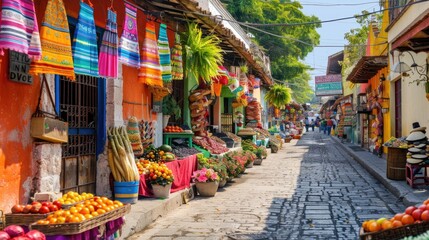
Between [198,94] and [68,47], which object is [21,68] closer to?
[68,47]

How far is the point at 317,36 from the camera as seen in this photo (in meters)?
55.9

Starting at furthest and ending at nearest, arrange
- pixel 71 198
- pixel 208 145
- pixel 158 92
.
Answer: pixel 208 145 → pixel 158 92 → pixel 71 198

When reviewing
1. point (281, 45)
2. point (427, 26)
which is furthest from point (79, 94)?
point (281, 45)

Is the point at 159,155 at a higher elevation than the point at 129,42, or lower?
lower

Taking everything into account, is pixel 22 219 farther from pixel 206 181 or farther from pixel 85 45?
pixel 206 181

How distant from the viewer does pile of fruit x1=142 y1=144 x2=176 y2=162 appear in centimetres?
1033

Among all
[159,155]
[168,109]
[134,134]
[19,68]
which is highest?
[19,68]

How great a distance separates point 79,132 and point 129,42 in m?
1.77

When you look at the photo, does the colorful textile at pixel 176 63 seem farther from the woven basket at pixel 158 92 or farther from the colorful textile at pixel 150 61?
the colorful textile at pixel 150 61


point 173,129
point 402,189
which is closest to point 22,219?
point 173,129

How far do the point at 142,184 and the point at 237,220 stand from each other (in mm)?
1971

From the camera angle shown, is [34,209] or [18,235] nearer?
[18,235]

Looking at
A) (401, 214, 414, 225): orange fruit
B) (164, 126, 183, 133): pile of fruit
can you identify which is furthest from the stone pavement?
(164, 126, 183, 133): pile of fruit

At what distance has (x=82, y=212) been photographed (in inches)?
217
